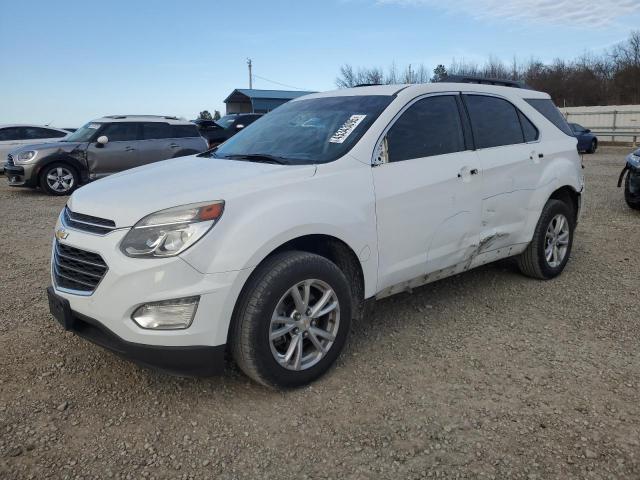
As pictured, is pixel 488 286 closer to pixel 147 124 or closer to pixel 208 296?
pixel 208 296

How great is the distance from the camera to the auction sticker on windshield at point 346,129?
137 inches

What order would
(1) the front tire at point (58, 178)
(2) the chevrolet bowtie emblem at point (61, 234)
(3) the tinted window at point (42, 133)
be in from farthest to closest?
(3) the tinted window at point (42, 133), (1) the front tire at point (58, 178), (2) the chevrolet bowtie emblem at point (61, 234)

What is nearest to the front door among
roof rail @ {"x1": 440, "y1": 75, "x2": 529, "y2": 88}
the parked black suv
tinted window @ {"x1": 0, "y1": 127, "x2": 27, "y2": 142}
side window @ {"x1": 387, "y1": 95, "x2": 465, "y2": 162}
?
side window @ {"x1": 387, "y1": 95, "x2": 465, "y2": 162}

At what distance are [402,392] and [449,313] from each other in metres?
1.33

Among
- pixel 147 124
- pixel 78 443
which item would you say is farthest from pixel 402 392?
pixel 147 124

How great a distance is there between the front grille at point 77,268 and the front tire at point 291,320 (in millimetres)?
752

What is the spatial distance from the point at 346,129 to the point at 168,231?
1.46m

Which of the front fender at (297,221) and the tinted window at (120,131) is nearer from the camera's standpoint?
the front fender at (297,221)

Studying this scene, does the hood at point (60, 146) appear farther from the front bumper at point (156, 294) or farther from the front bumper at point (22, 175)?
the front bumper at point (156, 294)

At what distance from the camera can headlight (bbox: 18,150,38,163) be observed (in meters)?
11.0

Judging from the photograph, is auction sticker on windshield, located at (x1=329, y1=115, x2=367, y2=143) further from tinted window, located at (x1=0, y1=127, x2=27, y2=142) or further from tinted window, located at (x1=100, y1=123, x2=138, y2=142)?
tinted window, located at (x1=0, y1=127, x2=27, y2=142)

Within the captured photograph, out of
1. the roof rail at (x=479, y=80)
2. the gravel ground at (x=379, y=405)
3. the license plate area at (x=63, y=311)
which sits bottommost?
the gravel ground at (x=379, y=405)

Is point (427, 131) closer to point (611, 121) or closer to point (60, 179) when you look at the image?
point (60, 179)

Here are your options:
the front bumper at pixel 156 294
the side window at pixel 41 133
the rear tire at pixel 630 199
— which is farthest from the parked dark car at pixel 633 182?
the side window at pixel 41 133
